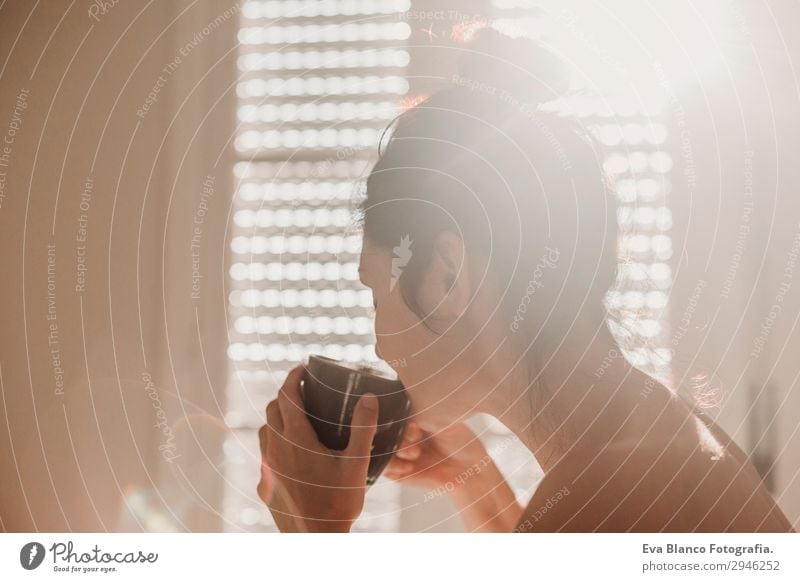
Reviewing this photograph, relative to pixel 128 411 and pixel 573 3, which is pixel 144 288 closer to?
→ pixel 128 411

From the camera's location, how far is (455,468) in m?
0.53

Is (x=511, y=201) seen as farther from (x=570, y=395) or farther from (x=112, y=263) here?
(x=112, y=263)

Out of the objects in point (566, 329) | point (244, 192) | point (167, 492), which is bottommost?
point (167, 492)

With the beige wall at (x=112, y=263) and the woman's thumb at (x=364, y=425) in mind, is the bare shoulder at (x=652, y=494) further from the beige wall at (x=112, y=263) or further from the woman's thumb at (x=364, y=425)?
the beige wall at (x=112, y=263)

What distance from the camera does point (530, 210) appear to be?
530 millimetres

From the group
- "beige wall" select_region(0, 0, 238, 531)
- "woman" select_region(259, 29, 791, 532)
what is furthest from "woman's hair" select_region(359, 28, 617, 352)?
"beige wall" select_region(0, 0, 238, 531)

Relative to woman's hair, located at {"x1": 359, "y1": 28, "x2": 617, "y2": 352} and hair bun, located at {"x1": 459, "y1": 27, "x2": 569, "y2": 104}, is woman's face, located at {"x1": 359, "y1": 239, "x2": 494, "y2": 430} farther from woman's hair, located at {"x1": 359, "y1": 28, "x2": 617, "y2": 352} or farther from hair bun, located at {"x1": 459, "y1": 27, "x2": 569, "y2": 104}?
hair bun, located at {"x1": 459, "y1": 27, "x2": 569, "y2": 104}

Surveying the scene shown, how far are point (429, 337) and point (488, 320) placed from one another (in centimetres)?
4

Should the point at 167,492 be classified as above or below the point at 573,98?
below

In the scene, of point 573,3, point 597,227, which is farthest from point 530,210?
point 573,3

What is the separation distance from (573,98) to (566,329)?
0.54 feet

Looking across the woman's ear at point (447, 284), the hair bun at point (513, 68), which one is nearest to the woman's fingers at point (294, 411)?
the woman's ear at point (447, 284)

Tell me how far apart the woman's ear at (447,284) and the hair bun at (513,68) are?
0.36 ft

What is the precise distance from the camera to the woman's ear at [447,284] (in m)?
0.53
